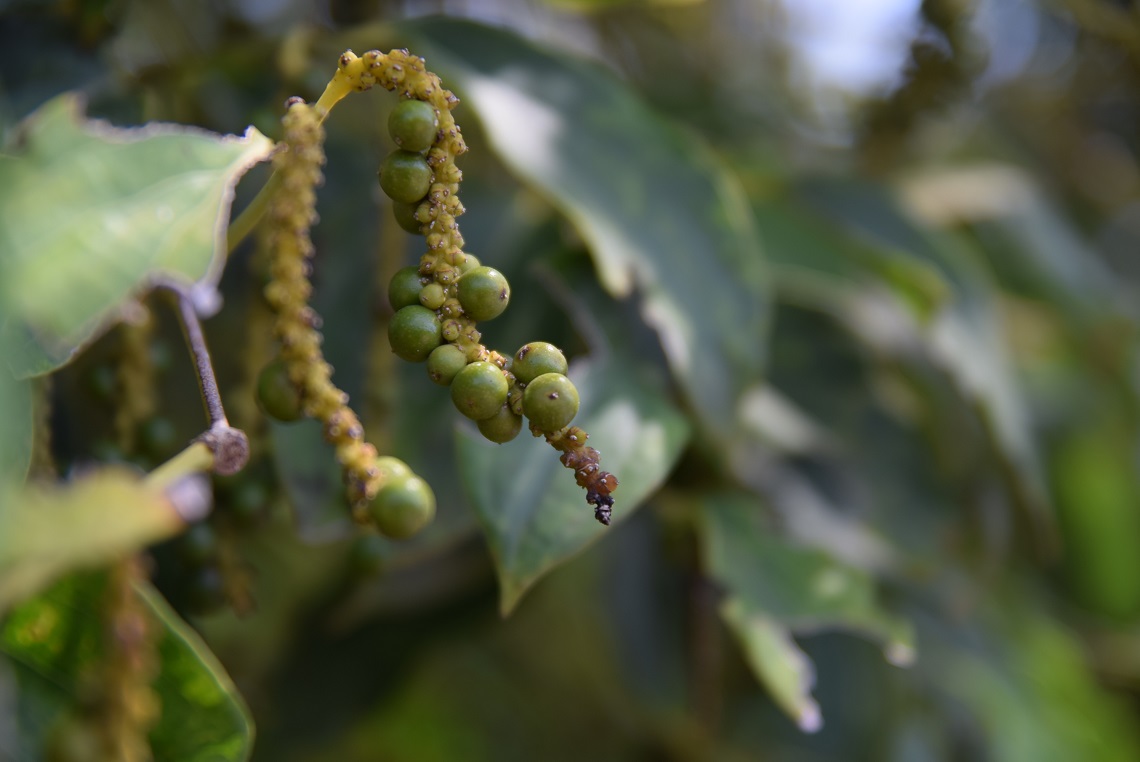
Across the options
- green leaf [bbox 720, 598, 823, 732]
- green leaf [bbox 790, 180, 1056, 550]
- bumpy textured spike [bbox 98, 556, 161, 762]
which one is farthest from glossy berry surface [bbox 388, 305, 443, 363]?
green leaf [bbox 790, 180, 1056, 550]

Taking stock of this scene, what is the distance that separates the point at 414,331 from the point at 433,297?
13mm

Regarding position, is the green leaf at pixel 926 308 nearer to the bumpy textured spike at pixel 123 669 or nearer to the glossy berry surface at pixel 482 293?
the glossy berry surface at pixel 482 293

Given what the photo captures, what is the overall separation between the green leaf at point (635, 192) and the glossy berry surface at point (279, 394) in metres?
0.20

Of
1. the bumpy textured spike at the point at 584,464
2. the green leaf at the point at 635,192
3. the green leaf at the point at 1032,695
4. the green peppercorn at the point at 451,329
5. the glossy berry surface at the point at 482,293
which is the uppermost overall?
the glossy berry surface at the point at 482,293

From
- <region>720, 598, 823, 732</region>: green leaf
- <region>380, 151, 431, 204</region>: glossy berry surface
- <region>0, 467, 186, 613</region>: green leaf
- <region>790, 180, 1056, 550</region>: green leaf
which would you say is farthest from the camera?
<region>790, 180, 1056, 550</region>: green leaf

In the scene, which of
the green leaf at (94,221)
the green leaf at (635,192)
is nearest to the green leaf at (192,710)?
the green leaf at (94,221)

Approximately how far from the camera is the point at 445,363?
343 millimetres

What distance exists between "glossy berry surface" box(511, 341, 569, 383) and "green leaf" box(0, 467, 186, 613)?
0.12m

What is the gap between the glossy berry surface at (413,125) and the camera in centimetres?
34

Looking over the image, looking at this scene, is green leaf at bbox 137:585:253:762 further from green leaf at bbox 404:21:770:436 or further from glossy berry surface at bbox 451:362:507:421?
green leaf at bbox 404:21:770:436

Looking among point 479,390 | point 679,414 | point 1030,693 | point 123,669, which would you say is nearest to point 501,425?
point 479,390

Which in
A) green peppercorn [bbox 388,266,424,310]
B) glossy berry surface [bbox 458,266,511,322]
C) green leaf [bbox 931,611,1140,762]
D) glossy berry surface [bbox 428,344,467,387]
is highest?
glossy berry surface [bbox 458,266,511,322]

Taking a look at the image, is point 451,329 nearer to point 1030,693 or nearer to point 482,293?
point 482,293

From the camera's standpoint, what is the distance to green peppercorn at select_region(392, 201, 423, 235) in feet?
1.17
